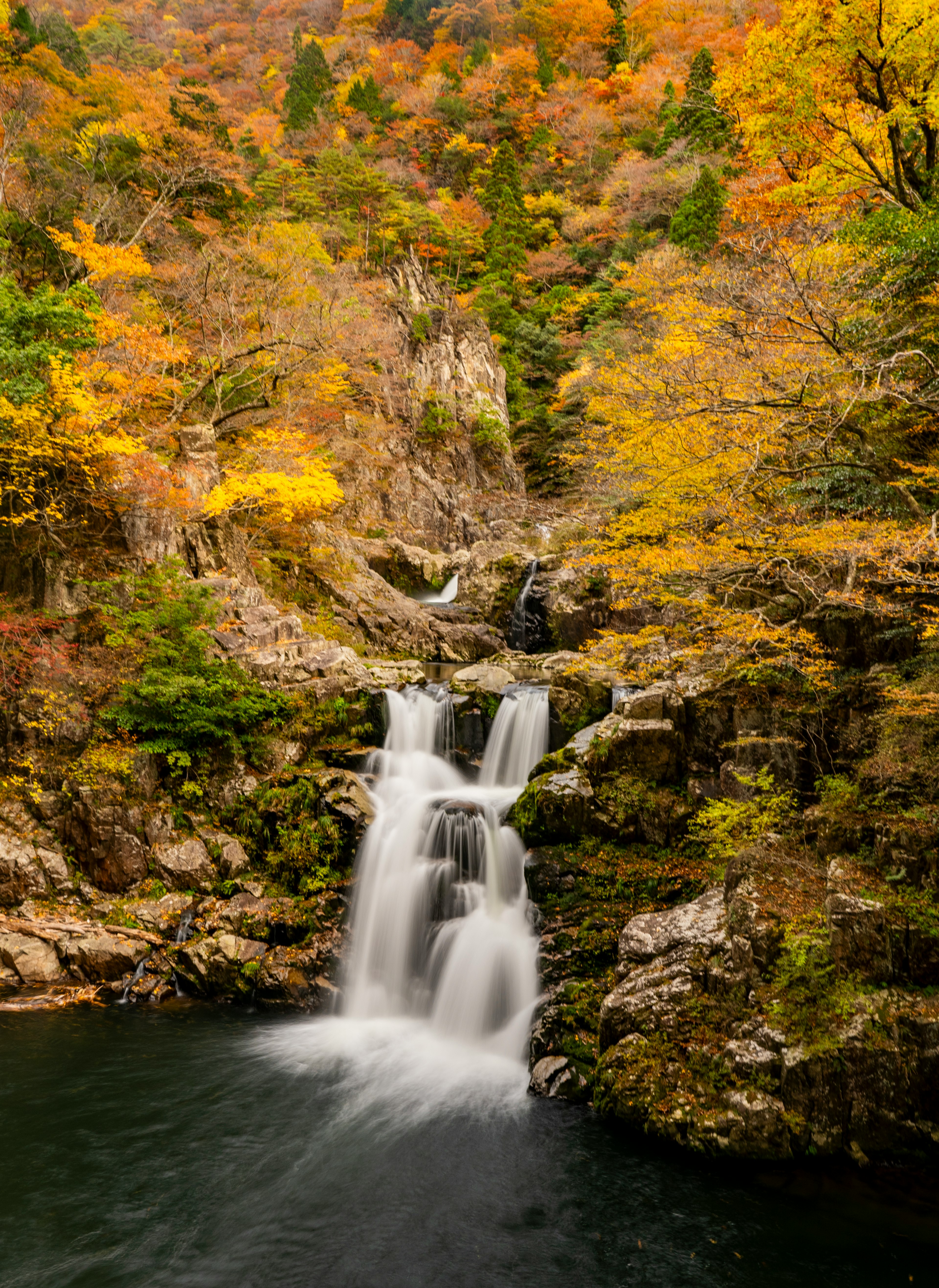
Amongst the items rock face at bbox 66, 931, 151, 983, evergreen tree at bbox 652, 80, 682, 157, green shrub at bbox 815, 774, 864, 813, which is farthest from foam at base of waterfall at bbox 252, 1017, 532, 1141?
evergreen tree at bbox 652, 80, 682, 157

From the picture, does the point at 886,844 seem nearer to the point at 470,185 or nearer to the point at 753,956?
the point at 753,956

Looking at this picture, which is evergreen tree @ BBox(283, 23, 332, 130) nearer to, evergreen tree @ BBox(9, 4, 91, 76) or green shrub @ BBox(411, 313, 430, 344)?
evergreen tree @ BBox(9, 4, 91, 76)

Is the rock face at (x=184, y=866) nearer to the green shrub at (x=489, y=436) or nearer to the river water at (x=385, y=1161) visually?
the river water at (x=385, y=1161)

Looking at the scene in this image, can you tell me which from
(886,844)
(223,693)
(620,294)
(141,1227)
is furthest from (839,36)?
(620,294)

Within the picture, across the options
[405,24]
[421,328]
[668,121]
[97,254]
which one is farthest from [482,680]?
[405,24]

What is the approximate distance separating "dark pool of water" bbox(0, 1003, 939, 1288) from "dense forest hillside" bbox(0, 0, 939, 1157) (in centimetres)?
59

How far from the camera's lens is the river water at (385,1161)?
5.20m

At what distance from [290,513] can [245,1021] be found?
1131 cm

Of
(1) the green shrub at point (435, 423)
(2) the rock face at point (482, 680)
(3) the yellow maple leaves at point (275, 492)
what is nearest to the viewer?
(2) the rock face at point (482, 680)

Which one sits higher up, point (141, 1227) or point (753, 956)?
point (753, 956)

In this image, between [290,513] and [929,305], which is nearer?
[929,305]

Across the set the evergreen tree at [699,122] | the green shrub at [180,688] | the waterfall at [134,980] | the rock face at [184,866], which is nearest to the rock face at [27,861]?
the rock face at [184,866]

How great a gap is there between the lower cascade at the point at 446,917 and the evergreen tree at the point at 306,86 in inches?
1582

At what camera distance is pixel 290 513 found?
641 inches
